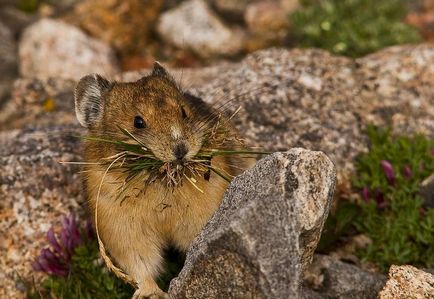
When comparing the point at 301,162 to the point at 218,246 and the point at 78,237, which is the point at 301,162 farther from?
the point at 78,237

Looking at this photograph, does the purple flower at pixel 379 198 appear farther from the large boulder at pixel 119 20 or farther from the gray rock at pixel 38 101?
the large boulder at pixel 119 20

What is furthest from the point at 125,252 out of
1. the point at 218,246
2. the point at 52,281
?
the point at 218,246

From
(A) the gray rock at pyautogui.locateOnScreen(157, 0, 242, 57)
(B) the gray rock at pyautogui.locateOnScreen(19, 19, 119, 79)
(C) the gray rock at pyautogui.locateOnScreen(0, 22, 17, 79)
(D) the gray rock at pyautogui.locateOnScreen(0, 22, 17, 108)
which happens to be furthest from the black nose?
(C) the gray rock at pyautogui.locateOnScreen(0, 22, 17, 79)

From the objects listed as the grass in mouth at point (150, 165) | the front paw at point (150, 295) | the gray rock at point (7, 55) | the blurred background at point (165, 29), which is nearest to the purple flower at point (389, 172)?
the grass in mouth at point (150, 165)

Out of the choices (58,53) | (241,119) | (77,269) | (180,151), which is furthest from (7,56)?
(180,151)

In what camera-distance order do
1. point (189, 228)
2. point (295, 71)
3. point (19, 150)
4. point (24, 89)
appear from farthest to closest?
point (24, 89)
point (295, 71)
point (19, 150)
point (189, 228)

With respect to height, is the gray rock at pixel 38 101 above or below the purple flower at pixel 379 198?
above
